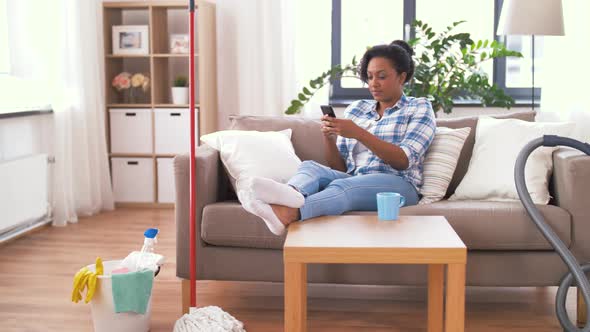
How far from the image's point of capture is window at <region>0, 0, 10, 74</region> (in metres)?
4.53

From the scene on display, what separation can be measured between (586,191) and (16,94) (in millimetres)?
3345

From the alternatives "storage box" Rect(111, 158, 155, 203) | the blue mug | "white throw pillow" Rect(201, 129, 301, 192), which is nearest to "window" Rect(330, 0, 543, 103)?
"storage box" Rect(111, 158, 155, 203)

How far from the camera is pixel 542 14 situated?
421cm

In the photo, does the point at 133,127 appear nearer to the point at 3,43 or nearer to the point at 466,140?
the point at 3,43

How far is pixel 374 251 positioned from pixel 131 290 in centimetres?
88

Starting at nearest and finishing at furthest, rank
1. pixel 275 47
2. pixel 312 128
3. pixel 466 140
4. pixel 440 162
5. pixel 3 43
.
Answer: pixel 440 162
pixel 466 140
pixel 312 128
pixel 3 43
pixel 275 47

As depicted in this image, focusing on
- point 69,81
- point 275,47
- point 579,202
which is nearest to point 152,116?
point 69,81

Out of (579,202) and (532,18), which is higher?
(532,18)

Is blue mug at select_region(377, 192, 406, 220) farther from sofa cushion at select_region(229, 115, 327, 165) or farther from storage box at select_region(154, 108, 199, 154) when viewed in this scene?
storage box at select_region(154, 108, 199, 154)

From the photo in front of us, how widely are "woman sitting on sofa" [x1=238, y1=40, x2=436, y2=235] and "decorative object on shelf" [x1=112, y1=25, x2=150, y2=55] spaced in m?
2.34

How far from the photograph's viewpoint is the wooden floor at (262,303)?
2.75m

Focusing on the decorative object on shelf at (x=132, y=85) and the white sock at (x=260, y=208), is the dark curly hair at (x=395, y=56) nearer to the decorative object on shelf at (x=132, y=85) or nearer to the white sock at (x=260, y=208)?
the white sock at (x=260, y=208)

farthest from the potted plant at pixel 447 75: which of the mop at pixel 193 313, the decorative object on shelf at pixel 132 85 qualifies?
the mop at pixel 193 313

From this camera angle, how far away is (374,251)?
6.93 ft
